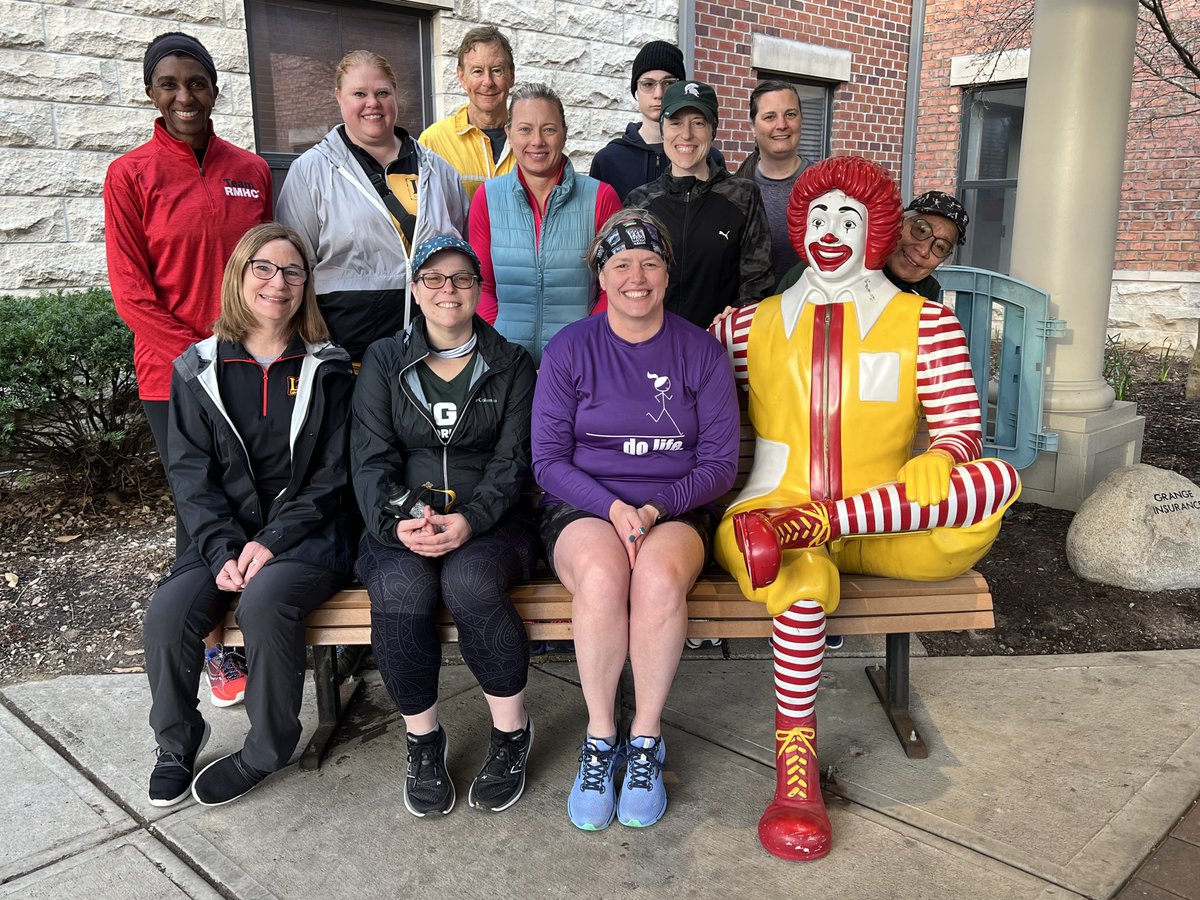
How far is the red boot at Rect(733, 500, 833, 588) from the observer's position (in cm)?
249

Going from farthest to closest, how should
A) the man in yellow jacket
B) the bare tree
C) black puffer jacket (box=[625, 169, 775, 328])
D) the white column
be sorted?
the bare tree
the white column
the man in yellow jacket
black puffer jacket (box=[625, 169, 775, 328])

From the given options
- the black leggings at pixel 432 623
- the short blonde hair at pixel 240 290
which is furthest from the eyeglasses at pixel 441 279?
the black leggings at pixel 432 623

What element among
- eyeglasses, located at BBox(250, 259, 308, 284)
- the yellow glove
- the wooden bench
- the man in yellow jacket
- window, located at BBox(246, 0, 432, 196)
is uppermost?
window, located at BBox(246, 0, 432, 196)

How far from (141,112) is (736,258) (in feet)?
12.5

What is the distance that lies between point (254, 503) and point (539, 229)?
1.31 metres

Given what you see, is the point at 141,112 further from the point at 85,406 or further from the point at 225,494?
the point at 225,494

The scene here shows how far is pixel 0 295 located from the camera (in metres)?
5.09

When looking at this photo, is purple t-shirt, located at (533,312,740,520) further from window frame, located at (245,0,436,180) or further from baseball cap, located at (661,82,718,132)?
window frame, located at (245,0,436,180)

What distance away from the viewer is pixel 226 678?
11.0ft

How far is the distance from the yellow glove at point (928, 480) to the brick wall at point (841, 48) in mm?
6248

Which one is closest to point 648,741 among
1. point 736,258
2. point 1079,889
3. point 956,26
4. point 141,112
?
point 1079,889

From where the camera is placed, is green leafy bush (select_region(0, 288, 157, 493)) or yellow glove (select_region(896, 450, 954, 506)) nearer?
yellow glove (select_region(896, 450, 954, 506))

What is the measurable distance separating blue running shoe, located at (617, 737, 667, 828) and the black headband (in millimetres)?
2472

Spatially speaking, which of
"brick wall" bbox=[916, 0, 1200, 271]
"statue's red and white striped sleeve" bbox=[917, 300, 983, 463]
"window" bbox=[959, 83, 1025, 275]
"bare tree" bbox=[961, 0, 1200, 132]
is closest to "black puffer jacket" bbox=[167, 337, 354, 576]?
"statue's red and white striped sleeve" bbox=[917, 300, 983, 463]
